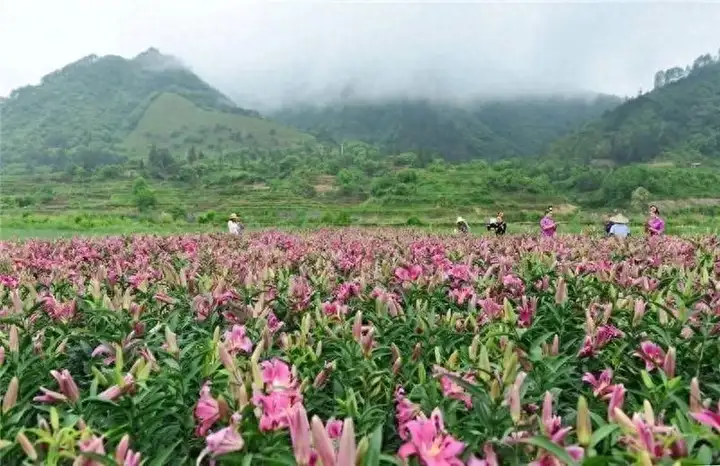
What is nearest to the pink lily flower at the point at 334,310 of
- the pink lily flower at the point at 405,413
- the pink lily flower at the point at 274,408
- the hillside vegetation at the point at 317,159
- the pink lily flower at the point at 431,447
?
the pink lily flower at the point at 405,413

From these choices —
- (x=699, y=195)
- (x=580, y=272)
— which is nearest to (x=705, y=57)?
(x=699, y=195)

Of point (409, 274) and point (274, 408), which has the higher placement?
point (274, 408)

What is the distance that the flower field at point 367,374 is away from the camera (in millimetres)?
1285

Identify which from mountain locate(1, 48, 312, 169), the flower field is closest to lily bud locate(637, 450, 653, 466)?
the flower field

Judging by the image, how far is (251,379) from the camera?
5.32ft

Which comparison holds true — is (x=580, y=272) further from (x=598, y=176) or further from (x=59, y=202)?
(x=598, y=176)

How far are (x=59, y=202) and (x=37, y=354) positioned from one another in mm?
57110

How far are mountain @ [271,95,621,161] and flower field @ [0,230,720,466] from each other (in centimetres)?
11331

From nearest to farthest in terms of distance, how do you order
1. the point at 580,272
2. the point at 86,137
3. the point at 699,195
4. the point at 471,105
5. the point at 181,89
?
the point at 580,272 < the point at 699,195 < the point at 86,137 < the point at 181,89 < the point at 471,105

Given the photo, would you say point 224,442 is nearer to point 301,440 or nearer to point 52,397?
point 301,440

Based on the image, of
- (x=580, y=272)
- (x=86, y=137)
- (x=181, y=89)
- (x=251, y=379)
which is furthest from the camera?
(x=181, y=89)

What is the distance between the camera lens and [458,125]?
491ft

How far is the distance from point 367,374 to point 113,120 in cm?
13911

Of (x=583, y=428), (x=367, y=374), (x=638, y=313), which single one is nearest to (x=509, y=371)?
(x=583, y=428)
